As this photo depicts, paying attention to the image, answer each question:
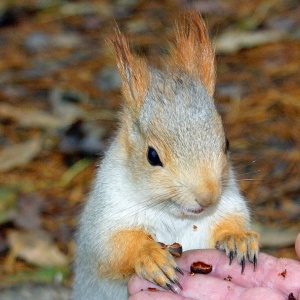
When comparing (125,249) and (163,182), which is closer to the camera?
(163,182)

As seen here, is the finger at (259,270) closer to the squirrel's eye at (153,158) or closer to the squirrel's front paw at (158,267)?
the squirrel's front paw at (158,267)

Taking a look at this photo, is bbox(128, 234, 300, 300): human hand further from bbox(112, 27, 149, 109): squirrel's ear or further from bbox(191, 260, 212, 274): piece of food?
bbox(112, 27, 149, 109): squirrel's ear

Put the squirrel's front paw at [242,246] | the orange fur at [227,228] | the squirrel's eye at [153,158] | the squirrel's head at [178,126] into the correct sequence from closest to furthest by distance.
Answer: the squirrel's head at [178,126] → the squirrel's eye at [153,158] → the squirrel's front paw at [242,246] → the orange fur at [227,228]

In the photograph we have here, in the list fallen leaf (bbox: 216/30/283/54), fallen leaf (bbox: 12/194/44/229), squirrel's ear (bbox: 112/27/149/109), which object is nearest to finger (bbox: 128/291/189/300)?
squirrel's ear (bbox: 112/27/149/109)

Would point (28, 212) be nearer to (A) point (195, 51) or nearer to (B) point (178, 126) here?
(A) point (195, 51)

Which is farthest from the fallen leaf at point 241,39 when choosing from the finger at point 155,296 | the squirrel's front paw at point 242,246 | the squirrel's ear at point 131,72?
the finger at point 155,296

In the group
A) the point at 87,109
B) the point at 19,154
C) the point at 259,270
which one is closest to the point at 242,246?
the point at 259,270
